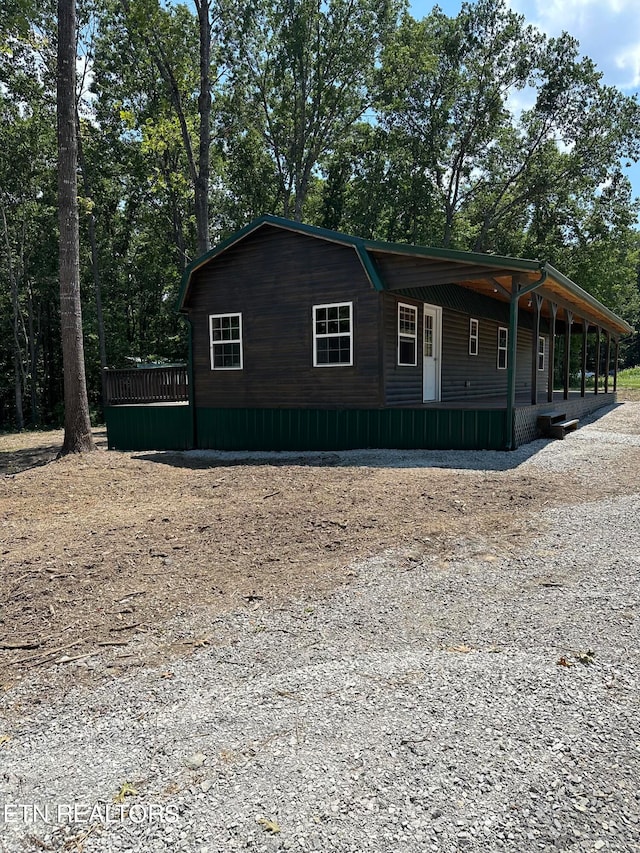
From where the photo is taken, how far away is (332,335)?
10.9 metres

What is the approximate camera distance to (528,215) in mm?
28891

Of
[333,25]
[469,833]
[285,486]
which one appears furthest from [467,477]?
Answer: [333,25]

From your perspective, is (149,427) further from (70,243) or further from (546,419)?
(546,419)

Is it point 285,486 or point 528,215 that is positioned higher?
point 528,215

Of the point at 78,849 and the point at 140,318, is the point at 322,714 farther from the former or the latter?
the point at 140,318

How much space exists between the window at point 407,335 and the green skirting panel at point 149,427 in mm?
5096

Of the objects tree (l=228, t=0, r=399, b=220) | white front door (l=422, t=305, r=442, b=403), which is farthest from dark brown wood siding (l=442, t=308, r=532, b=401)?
tree (l=228, t=0, r=399, b=220)

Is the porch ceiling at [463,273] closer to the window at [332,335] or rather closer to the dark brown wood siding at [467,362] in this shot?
the window at [332,335]

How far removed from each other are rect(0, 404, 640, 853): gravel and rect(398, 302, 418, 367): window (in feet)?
25.4

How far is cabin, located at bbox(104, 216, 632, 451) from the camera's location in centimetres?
985

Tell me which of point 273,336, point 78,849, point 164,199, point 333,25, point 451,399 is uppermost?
point 333,25

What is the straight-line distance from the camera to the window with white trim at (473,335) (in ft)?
47.7

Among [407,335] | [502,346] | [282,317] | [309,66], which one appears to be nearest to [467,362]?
[502,346]

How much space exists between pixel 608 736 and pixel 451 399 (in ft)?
38.3
